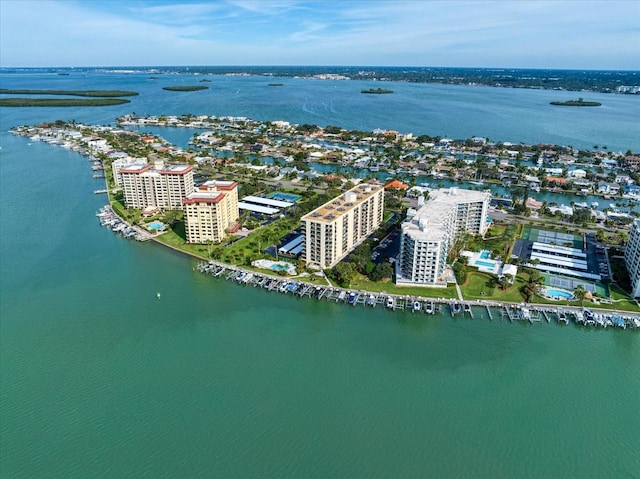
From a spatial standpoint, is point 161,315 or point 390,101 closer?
point 161,315

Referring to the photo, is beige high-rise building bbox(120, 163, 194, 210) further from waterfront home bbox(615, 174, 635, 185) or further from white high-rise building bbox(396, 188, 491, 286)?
waterfront home bbox(615, 174, 635, 185)

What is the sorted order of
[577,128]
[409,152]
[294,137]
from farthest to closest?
[577,128] → [294,137] → [409,152]

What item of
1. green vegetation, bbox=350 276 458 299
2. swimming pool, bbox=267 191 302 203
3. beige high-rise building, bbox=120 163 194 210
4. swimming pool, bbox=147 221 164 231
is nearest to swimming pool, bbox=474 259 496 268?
green vegetation, bbox=350 276 458 299

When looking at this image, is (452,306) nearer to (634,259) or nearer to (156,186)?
(634,259)

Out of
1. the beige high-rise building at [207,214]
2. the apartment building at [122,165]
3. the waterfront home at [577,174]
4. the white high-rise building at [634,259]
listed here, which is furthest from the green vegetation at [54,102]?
the white high-rise building at [634,259]

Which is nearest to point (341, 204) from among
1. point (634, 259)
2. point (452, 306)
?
point (452, 306)

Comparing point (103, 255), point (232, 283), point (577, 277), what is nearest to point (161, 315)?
point (232, 283)

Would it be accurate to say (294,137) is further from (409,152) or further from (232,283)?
(232,283)
